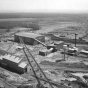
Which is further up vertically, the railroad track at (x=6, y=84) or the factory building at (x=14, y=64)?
the factory building at (x=14, y=64)

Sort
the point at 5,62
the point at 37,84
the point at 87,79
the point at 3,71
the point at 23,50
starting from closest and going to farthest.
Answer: the point at 37,84 < the point at 87,79 < the point at 3,71 < the point at 5,62 < the point at 23,50

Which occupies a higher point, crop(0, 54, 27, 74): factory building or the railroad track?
crop(0, 54, 27, 74): factory building

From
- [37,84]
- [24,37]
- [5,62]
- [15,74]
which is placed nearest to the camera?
[37,84]

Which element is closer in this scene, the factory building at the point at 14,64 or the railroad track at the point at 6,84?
the railroad track at the point at 6,84

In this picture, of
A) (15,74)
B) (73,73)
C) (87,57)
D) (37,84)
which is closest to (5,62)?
(15,74)

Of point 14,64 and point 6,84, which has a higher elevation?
point 14,64

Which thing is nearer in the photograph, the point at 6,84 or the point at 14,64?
the point at 6,84

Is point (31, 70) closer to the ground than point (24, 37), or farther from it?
closer to the ground

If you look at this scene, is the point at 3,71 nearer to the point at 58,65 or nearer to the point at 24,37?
the point at 58,65
